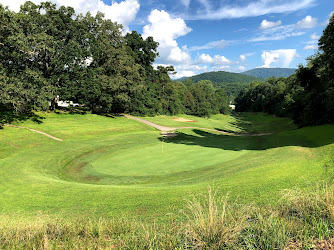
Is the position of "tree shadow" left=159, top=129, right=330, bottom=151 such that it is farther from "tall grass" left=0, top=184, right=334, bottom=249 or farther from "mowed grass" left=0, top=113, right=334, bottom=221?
"tall grass" left=0, top=184, right=334, bottom=249

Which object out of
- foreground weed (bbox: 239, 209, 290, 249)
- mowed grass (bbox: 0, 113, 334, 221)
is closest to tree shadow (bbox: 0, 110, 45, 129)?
mowed grass (bbox: 0, 113, 334, 221)

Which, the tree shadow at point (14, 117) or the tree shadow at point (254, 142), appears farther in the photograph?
the tree shadow at point (14, 117)

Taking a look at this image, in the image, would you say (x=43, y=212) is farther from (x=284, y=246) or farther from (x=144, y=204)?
(x=284, y=246)

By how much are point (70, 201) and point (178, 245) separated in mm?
5829

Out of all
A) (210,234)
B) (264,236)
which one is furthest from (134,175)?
(264,236)

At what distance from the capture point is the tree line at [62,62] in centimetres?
2880

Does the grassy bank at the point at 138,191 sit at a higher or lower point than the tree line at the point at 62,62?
lower

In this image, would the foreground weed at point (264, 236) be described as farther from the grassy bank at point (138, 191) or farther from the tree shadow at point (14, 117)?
the tree shadow at point (14, 117)

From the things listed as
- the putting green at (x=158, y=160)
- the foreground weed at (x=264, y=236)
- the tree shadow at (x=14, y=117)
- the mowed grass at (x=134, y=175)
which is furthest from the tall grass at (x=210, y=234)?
the tree shadow at (x=14, y=117)


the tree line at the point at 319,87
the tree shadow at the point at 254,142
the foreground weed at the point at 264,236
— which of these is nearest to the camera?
the foreground weed at the point at 264,236

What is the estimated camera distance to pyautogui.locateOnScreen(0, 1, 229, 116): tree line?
28797 millimetres

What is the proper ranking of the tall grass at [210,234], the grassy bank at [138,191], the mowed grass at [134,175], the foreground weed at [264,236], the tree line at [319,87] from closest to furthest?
the foreground weed at [264,236]
the tall grass at [210,234]
the grassy bank at [138,191]
the mowed grass at [134,175]
the tree line at [319,87]

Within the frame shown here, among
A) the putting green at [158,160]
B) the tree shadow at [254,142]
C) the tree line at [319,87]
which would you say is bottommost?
the putting green at [158,160]

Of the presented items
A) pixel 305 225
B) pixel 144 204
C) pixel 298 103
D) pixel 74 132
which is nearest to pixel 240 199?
pixel 305 225
